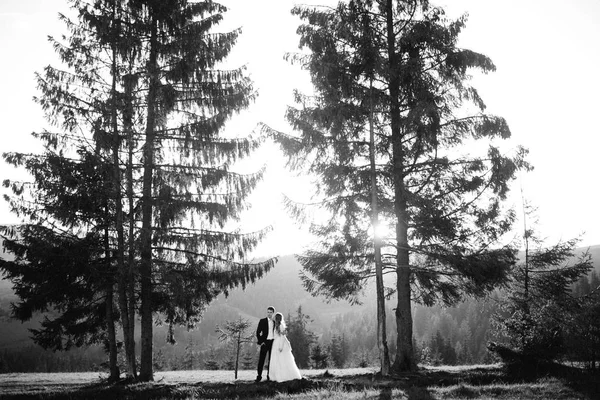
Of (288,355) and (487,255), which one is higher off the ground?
(487,255)

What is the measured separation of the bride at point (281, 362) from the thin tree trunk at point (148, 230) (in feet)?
15.6

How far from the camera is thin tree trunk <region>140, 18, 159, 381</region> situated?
12.9 m

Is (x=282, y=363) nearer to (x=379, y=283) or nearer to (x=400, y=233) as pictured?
(x=379, y=283)

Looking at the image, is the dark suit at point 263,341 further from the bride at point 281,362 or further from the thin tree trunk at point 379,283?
the thin tree trunk at point 379,283

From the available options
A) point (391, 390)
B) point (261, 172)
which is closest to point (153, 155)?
point (261, 172)

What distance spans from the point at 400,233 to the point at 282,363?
6.10 metres

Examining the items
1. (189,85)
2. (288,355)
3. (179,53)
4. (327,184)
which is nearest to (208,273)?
(288,355)

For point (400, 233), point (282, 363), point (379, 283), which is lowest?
point (282, 363)

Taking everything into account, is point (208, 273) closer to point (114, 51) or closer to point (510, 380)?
point (114, 51)

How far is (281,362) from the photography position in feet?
36.4

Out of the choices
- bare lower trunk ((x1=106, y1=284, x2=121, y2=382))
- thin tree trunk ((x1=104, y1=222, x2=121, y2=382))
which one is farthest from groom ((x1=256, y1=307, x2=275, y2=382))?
bare lower trunk ((x1=106, y1=284, x2=121, y2=382))

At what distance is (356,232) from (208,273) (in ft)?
18.4

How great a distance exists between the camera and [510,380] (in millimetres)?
11398

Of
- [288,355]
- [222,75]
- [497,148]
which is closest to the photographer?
[288,355]
